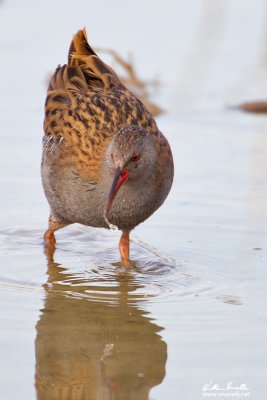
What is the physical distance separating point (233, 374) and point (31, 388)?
1020 millimetres

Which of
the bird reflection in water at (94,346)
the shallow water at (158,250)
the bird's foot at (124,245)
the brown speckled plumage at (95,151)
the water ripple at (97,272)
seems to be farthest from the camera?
the bird's foot at (124,245)

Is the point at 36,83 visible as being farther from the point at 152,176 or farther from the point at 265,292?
the point at 265,292

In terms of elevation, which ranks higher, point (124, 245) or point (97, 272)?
point (124, 245)

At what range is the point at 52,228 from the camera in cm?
793

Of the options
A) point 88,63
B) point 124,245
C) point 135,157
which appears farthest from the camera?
point 88,63

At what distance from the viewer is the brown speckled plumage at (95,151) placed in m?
7.20

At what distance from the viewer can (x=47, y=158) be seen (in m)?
7.70

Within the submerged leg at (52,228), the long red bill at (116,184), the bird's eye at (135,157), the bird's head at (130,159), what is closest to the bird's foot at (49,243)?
the submerged leg at (52,228)

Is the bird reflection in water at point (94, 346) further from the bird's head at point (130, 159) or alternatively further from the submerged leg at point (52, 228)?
the submerged leg at point (52, 228)

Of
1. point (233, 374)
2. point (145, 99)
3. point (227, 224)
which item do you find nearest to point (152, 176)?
point (227, 224)

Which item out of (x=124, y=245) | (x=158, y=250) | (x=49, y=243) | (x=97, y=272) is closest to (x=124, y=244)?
(x=124, y=245)

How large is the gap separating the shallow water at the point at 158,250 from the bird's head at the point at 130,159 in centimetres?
64

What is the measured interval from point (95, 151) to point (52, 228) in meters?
0.86

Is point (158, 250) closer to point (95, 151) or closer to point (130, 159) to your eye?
point (95, 151)
